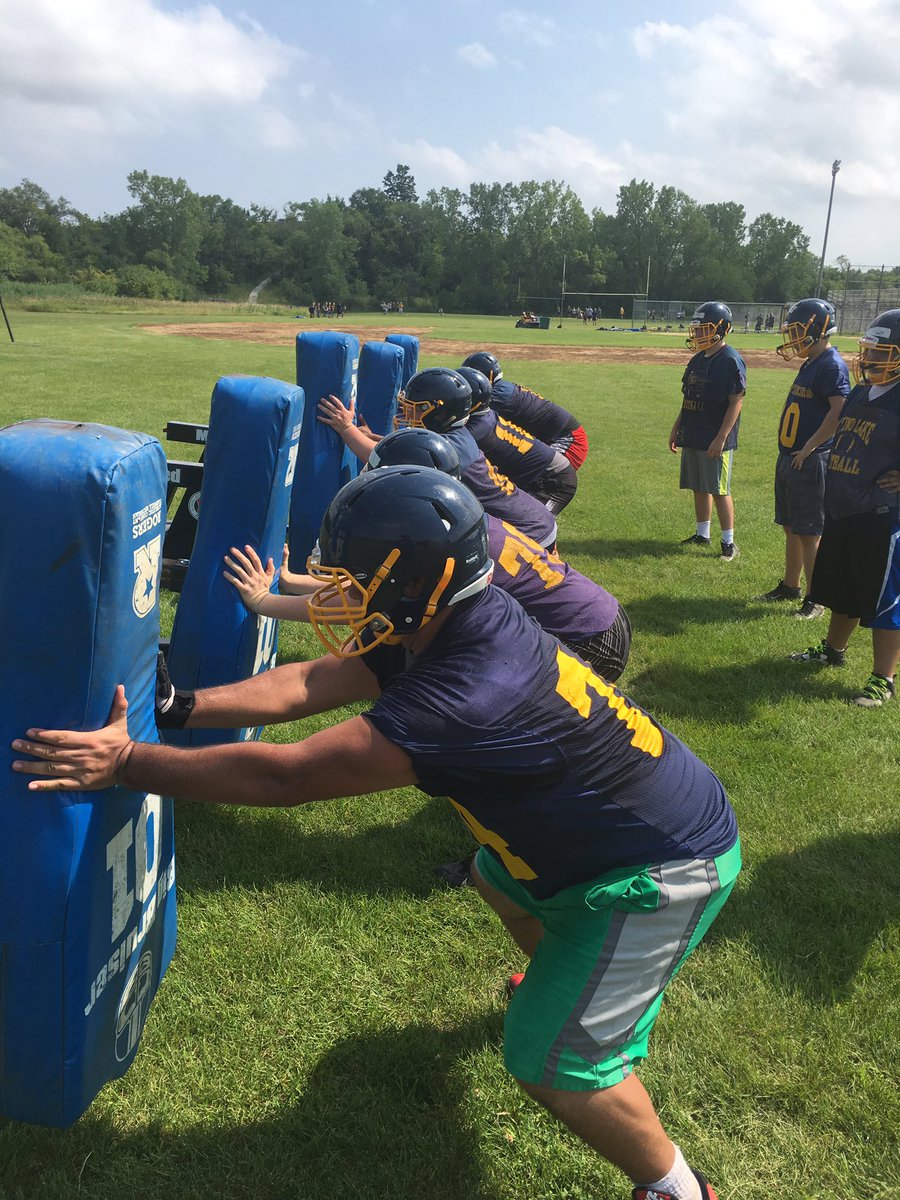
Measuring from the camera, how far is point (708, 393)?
8594 millimetres

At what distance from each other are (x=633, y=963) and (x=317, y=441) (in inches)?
195

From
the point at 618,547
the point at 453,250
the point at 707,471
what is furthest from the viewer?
the point at 453,250

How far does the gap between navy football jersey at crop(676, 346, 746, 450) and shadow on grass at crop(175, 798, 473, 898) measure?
19.2 feet

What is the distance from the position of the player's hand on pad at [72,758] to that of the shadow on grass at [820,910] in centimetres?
263

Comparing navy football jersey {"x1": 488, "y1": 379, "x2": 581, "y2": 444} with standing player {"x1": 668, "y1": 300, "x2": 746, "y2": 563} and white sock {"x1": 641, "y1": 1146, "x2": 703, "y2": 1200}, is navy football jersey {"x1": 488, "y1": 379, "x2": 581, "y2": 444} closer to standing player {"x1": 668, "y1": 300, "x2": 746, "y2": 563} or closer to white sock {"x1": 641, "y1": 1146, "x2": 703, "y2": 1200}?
standing player {"x1": 668, "y1": 300, "x2": 746, "y2": 563}

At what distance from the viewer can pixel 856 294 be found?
204 ft

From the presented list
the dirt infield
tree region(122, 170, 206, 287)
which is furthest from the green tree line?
the dirt infield

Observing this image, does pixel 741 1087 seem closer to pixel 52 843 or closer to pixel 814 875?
pixel 814 875

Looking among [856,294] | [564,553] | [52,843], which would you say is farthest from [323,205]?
[52,843]

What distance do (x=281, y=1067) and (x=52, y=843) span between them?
49.0 inches

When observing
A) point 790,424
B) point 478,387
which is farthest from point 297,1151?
point 790,424

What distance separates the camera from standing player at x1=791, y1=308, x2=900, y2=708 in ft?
17.6

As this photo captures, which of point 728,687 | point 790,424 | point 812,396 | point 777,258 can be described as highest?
point 777,258

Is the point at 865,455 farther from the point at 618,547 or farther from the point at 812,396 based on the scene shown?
the point at 618,547
